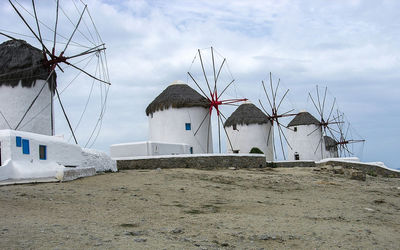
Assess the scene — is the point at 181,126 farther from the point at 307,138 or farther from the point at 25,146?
the point at 307,138

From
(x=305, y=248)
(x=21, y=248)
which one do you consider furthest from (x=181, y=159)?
(x=21, y=248)

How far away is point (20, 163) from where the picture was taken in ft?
40.9

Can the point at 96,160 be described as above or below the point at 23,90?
below

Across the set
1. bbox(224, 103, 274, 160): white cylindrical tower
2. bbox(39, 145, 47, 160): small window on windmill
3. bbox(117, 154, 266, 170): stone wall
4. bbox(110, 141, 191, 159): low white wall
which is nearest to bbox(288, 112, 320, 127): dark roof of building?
bbox(224, 103, 274, 160): white cylindrical tower

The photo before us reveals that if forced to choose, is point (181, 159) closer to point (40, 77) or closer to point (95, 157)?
point (95, 157)

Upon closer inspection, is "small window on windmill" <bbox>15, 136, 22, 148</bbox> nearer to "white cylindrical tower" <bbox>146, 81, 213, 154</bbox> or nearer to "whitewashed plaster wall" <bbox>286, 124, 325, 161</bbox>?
"white cylindrical tower" <bbox>146, 81, 213, 154</bbox>

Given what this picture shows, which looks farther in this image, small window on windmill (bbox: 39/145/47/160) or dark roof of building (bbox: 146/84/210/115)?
dark roof of building (bbox: 146/84/210/115)

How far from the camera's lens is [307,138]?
3666cm

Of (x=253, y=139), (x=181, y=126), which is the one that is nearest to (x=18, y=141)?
(x=181, y=126)

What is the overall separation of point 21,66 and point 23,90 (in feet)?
3.27

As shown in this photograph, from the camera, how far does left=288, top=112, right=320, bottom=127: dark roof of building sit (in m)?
36.7

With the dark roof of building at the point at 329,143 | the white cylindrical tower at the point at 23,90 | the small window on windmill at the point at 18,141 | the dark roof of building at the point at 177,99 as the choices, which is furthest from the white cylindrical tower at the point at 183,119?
the dark roof of building at the point at 329,143

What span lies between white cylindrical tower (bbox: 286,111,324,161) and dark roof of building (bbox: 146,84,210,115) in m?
13.5

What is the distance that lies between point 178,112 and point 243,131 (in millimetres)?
8917
